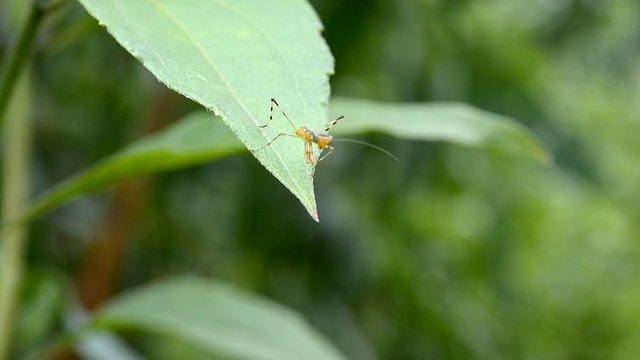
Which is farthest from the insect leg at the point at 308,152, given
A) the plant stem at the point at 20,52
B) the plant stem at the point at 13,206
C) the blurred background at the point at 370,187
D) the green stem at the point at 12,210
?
the blurred background at the point at 370,187

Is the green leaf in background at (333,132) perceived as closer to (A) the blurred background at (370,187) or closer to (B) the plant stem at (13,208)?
(B) the plant stem at (13,208)

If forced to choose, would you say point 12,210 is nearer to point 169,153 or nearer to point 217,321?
point 217,321

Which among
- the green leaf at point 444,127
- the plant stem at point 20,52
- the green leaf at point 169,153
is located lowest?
the plant stem at point 20,52

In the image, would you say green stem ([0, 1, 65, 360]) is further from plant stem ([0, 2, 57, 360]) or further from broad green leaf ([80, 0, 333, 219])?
broad green leaf ([80, 0, 333, 219])

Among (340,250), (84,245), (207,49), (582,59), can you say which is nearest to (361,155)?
(340,250)

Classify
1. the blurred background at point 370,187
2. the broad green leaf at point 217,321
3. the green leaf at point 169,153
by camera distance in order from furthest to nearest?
the blurred background at point 370,187 → the broad green leaf at point 217,321 → the green leaf at point 169,153
